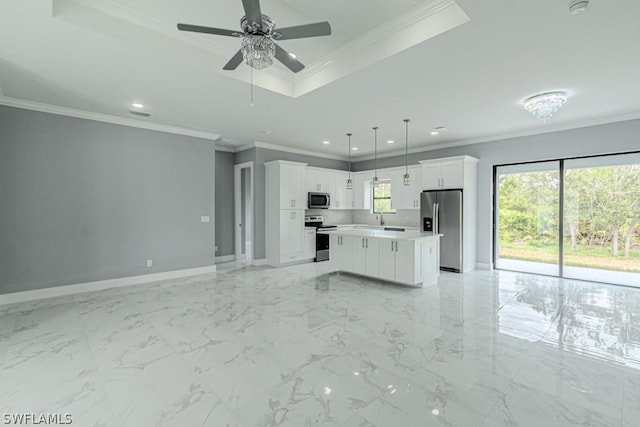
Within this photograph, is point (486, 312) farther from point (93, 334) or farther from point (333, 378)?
point (93, 334)

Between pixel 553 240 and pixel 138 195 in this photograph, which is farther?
pixel 553 240

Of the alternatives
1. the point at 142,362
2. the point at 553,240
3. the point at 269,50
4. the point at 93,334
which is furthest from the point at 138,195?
the point at 553,240

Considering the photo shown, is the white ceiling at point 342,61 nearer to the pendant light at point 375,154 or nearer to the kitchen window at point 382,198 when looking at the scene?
the pendant light at point 375,154

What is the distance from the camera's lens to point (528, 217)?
5.92 meters

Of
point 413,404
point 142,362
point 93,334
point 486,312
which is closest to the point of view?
point 413,404

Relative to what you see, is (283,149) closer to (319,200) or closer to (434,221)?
(319,200)

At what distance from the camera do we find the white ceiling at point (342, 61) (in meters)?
2.42

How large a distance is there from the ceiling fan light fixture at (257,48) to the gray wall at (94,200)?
389cm

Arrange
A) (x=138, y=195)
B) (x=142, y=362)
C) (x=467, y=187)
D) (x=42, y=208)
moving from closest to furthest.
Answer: (x=142, y=362) < (x=42, y=208) < (x=138, y=195) < (x=467, y=187)

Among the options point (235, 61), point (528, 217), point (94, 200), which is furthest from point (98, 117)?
point (528, 217)

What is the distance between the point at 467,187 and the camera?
20.0 ft

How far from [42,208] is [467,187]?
7.33 metres

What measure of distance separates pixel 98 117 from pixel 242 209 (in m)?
3.62

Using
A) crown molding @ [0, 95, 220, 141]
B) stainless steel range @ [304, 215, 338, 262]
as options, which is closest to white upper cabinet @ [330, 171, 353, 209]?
stainless steel range @ [304, 215, 338, 262]
